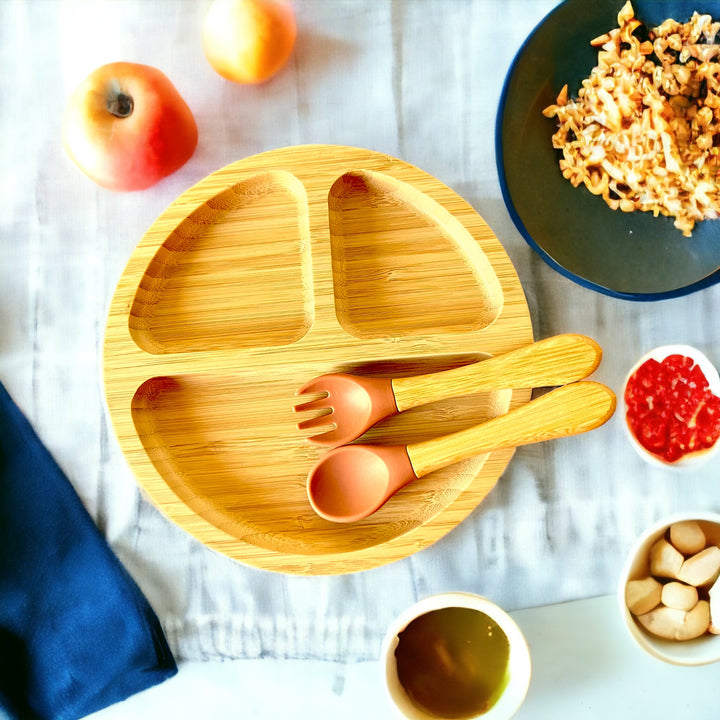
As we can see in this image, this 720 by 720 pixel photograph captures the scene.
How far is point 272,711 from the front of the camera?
97cm

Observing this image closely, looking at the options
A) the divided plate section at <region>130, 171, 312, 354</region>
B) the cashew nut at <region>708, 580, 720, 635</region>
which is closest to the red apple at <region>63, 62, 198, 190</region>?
the divided plate section at <region>130, 171, 312, 354</region>

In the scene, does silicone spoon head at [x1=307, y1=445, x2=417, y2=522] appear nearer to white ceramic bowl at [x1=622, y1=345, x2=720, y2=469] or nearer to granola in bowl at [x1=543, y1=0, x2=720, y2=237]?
white ceramic bowl at [x1=622, y1=345, x2=720, y2=469]

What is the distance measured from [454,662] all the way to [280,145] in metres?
0.74

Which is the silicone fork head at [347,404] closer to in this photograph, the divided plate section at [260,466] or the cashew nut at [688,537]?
the divided plate section at [260,466]

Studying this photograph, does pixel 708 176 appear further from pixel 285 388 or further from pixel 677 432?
pixel 285 388

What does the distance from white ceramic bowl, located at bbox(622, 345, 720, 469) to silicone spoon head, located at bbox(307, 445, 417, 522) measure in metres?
0.31

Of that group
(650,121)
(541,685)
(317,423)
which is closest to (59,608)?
(317,423)

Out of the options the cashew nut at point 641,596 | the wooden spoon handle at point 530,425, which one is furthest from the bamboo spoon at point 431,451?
the cashew nut at point 641,596

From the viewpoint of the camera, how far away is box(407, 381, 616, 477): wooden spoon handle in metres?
0.80

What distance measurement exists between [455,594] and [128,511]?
17.9 inches

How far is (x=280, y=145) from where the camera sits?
3.20 ft

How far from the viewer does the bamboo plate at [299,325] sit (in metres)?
0.85

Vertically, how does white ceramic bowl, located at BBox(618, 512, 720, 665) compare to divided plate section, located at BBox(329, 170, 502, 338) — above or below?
below

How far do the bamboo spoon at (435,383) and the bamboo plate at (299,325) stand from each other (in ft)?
0.10
